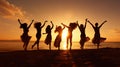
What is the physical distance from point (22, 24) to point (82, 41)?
618cm

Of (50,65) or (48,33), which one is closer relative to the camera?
(50,65)

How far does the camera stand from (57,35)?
25859 mm

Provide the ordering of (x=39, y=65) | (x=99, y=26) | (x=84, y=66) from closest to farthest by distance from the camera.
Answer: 1. (x=84, y=66)
2. (x=39, y=65)
3. (x=99, y=26)

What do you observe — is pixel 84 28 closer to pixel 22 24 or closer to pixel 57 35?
pixel 57 35

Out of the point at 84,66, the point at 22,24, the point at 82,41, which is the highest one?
the point at 22,24


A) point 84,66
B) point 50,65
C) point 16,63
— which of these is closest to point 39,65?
point 50,65

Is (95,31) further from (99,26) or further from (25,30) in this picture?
(25,30)

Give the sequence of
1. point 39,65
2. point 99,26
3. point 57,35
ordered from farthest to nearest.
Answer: point 57,35, point 99,26, point 39,65

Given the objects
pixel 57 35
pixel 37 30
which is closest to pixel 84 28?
pixel 57 35

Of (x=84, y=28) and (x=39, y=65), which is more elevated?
(x=84, y=28)

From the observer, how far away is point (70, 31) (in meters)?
24.9

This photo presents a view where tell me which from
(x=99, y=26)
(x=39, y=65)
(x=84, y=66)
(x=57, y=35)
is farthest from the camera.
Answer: (x=57, y=35)

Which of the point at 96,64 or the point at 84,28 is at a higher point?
the point at 84,28

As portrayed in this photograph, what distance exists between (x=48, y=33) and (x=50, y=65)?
10540mm
